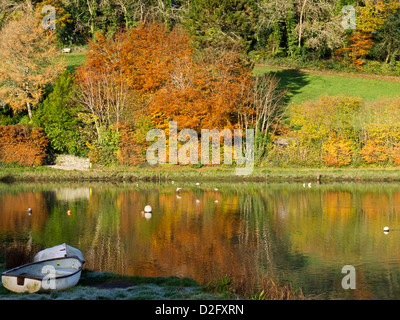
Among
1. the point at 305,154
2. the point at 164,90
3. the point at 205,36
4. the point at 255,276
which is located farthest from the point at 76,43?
the point at 255,276

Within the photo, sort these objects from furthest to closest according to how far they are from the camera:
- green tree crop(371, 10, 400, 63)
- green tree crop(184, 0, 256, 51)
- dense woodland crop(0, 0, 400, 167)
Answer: green tree crop(371, 10, 400, 63) → green tree crop(184, 0, 256, 51) → dense woodland crop(0, 0, 400, 167)

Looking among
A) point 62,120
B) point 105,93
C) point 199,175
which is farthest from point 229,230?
point 62,120

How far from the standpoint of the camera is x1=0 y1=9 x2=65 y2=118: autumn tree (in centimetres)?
4450

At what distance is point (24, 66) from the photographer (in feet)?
148

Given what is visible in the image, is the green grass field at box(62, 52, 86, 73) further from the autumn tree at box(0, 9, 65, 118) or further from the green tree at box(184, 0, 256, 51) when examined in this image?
the green tree at box(184, 0, 256, 51)

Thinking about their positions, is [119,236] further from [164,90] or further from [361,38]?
[361,38]

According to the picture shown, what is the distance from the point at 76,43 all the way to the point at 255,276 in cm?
6527

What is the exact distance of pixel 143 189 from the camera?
33812 millimetres

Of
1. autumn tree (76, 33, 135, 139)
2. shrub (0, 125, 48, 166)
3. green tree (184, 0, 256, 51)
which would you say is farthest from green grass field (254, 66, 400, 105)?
shrub (0, 125, 48, 166)

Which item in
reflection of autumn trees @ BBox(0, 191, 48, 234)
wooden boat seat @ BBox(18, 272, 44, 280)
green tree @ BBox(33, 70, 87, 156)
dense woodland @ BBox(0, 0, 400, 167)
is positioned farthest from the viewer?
green tree @ BBox(33, 70, 87, 156)

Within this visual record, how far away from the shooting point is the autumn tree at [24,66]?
44.5 metres

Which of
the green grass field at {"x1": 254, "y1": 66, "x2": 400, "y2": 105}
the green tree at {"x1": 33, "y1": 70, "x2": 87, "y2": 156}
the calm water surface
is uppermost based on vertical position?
the green grass field at {"x1": 254, "y1": 66, "x2": 400, "y2": 105}

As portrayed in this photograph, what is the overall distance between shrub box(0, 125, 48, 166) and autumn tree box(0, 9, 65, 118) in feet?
12.4

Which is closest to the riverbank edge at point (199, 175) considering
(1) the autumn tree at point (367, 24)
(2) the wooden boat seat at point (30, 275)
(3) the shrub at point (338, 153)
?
(3) the shrub at point (338, 153)
